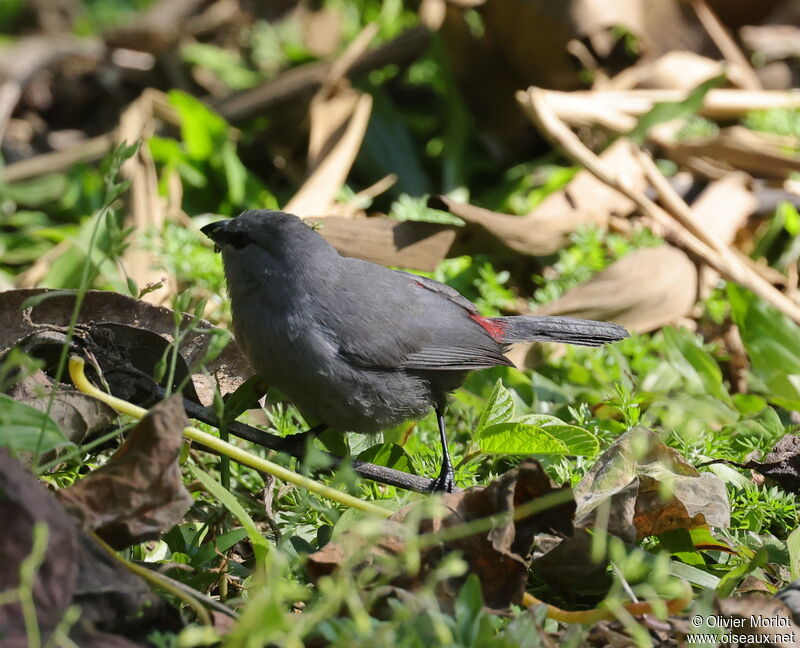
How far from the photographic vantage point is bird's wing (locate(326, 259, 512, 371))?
10.9 ft

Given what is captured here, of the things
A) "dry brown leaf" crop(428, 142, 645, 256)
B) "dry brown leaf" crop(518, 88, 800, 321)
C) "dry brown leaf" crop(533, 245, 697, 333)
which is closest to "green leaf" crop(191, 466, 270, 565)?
"dry brown leaf" crop(428, 142, 645, 256)

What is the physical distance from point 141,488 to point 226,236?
139cm

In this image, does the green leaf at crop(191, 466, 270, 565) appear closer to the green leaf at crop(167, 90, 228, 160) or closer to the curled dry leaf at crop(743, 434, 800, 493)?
the curled dry leaf at crop(743, 434, 800, 493)

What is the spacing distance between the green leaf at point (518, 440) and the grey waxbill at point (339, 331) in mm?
183

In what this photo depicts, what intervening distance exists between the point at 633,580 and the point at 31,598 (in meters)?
1.50

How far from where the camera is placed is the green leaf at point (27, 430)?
2.21 metres

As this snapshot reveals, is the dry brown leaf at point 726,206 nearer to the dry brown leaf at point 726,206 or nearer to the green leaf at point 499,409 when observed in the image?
the dry brown leaf at point 726,206

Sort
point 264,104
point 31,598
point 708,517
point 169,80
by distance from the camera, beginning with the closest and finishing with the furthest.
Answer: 1. point 31,598
2. point 708,517
3. point 264,104
4. point 169,80

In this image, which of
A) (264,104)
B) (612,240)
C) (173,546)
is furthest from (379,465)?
(264,104)

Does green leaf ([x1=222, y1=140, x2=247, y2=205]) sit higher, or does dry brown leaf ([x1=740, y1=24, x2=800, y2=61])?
dry brown leaf ([x1=740, y1=24, x2=800, y2=61])

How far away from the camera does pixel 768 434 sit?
3465 millimetres

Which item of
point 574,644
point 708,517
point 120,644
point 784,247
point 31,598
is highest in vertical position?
point 31,598

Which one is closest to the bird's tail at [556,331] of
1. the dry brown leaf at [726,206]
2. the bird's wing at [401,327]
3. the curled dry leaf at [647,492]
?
the bird's wing at [401,327]

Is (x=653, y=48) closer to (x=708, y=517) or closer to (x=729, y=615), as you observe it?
(x=708, y=517)
